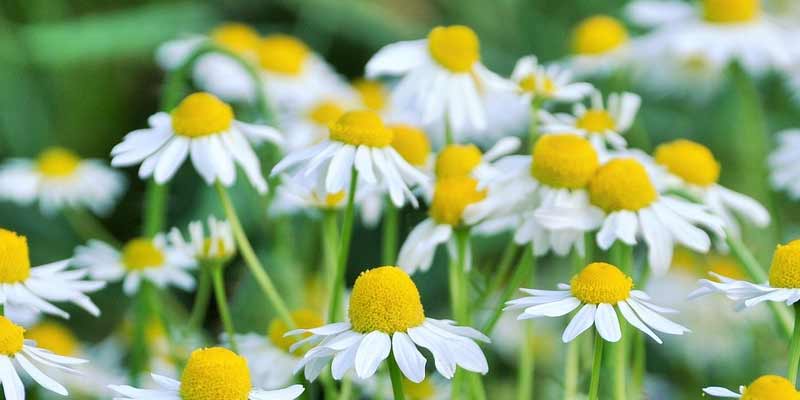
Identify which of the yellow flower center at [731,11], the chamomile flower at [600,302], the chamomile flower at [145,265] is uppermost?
the yellow flower center at [731,11]

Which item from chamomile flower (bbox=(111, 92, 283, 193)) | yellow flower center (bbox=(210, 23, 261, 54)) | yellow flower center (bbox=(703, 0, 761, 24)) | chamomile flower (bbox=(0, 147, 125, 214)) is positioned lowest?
chamomile flower (bbox=(0, 147, 125, 214))

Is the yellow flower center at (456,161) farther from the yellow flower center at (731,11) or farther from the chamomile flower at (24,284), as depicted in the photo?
the yellow flower center at (731,11)

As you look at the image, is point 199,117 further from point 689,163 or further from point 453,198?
point 689,163

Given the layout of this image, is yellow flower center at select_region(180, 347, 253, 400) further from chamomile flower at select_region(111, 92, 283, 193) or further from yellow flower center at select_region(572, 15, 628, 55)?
yellow flower center at select_region(572, 15, 628, 55)

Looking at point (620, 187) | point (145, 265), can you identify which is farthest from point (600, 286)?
point (145, 265)

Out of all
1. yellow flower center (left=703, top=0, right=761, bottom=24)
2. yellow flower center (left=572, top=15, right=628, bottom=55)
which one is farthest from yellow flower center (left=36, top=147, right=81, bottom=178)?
yellow flower center (left=703, top=0, right=761, bottom=24)

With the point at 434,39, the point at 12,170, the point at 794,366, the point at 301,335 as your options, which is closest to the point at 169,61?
the point at 12,170

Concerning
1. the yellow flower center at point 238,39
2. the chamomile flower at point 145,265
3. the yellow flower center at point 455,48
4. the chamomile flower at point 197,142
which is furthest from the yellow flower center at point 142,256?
the yellow flower center at point 238,39
